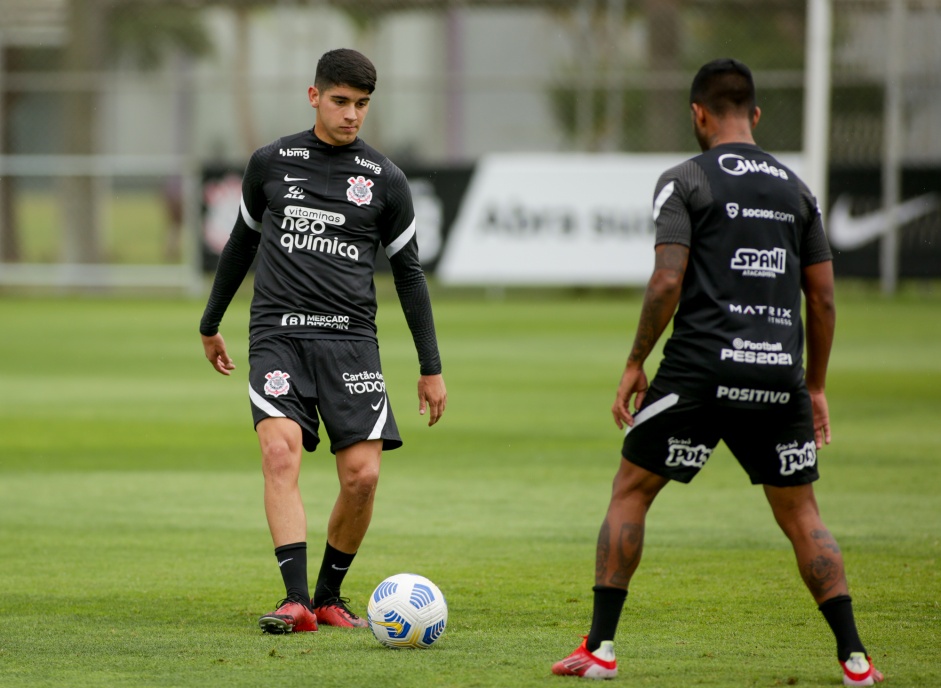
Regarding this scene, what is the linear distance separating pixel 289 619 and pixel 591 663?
1.30 meters

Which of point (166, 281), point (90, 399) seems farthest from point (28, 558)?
point (166, 281)

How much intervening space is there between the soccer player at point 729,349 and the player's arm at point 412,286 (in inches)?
52.2

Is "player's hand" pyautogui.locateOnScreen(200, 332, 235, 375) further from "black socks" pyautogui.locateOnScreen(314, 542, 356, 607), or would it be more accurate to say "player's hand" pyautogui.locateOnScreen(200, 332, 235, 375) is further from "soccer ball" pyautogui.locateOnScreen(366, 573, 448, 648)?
"soccer ball" pyautogui.locateOnScreen(366, 573, 448, 648)

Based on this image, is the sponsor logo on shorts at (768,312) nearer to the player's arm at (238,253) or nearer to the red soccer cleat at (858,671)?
the red soccer cleat at (858,671)

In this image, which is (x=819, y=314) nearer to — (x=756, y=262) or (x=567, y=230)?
(x=756, y=262)

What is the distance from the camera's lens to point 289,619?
5.75 meters

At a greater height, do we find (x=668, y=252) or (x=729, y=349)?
(x=668, y=252)

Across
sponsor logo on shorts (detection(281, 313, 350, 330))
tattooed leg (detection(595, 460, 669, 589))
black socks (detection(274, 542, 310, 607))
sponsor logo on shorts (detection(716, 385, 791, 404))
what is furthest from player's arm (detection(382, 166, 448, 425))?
sponsor logo on shorts (detection(716, 385, 791, 404))

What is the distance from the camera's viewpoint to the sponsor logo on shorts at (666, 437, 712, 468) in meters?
5.02

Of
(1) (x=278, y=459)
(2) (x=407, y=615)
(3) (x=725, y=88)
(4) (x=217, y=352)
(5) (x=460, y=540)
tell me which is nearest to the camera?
(3) (x=725, y=88)

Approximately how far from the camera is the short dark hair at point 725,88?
197 inches

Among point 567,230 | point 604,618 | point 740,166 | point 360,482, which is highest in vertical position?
point 740,166

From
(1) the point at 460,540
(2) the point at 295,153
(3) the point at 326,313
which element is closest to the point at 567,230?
(1) the point at 460,540

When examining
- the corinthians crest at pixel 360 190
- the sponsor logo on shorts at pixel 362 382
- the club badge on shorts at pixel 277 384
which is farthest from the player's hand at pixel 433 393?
the corinthians crest at pixel 360 190
